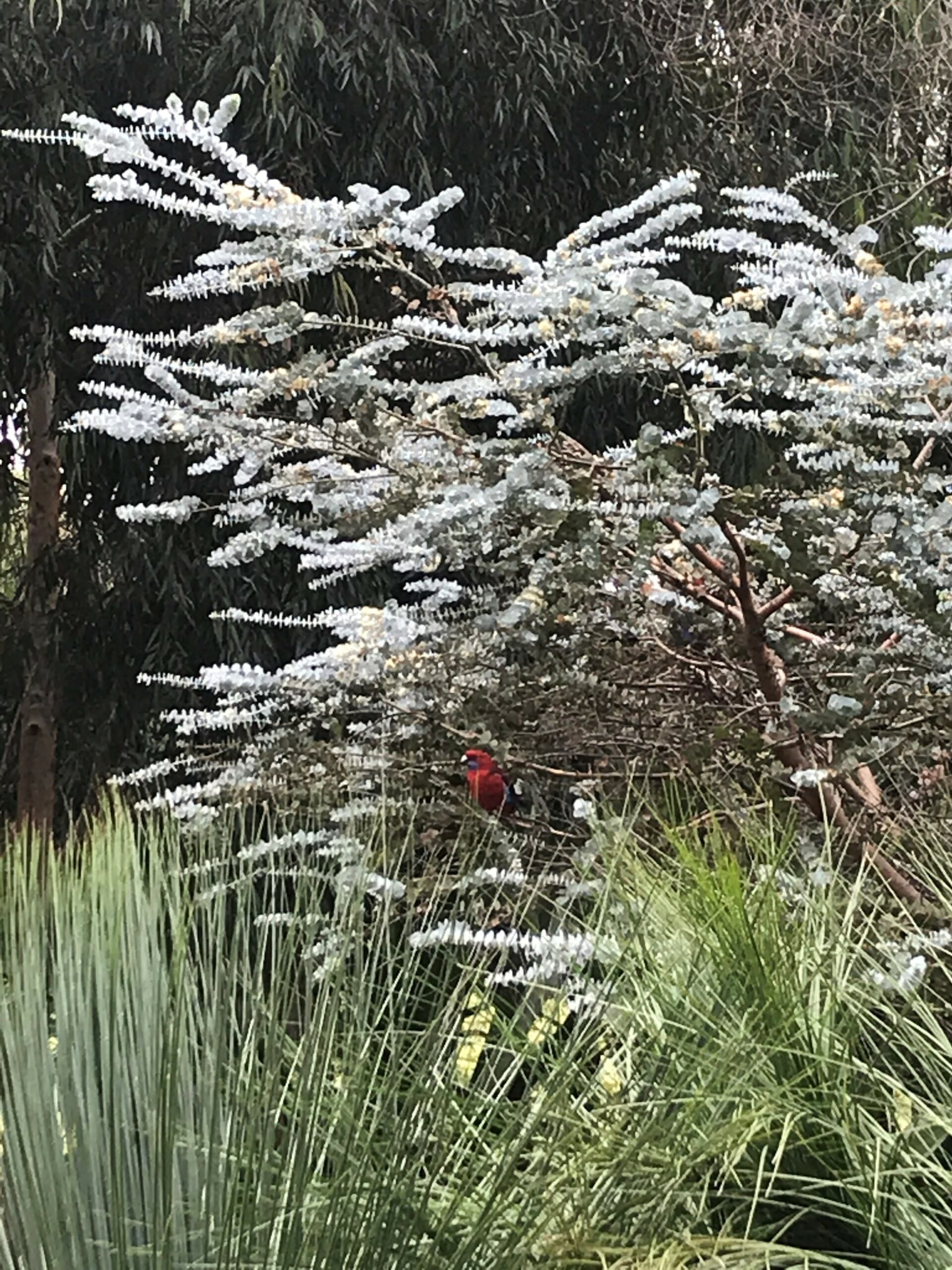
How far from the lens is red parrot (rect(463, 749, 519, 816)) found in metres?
1.73

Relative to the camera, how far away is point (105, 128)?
1.60m

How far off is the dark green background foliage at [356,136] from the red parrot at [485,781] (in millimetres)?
1189

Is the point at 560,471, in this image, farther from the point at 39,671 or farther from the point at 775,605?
the point at 39,671

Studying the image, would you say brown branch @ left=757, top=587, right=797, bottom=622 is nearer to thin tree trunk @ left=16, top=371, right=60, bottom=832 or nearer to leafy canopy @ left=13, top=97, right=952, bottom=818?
leafy canopy @ left=13, top=97, right=952, bottom=818

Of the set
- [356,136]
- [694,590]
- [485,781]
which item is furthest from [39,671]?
[694,590]

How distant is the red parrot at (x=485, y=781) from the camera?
5.66 feet

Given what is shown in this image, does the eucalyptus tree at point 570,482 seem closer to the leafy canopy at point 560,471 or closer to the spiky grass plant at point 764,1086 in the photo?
the leafy canopy at point 560,471

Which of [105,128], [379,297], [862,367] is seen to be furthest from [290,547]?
[862,367]

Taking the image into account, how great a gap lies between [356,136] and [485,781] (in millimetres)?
1890

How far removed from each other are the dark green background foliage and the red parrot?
46.8 inches

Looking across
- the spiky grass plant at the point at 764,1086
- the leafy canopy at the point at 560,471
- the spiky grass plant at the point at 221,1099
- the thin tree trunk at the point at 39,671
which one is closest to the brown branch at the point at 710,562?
the leafy canopy at the point at 560,471

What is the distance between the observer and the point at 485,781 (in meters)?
1.73

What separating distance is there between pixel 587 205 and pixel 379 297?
678mm

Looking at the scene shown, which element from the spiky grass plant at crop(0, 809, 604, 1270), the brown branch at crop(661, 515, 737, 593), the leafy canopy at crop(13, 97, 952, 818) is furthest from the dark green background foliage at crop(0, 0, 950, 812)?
the spiky grass plant at crop(0, 809, 604, 1270)
